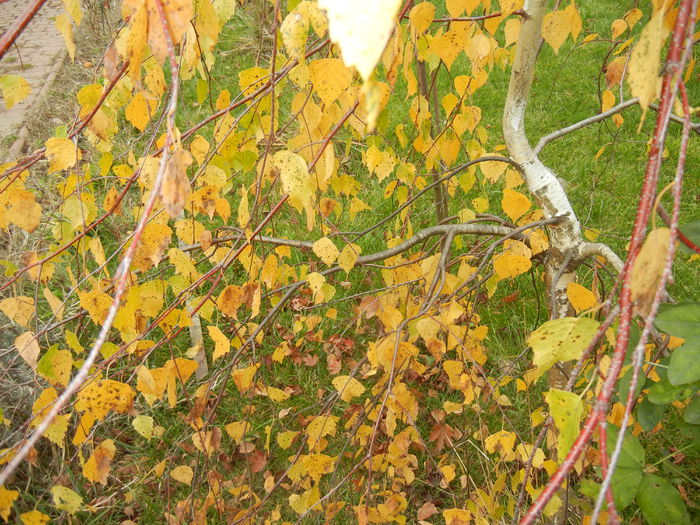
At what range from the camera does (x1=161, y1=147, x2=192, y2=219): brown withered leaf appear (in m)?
0.49

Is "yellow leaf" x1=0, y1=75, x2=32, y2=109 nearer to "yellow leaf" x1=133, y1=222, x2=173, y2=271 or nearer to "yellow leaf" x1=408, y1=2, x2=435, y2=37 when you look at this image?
"yellow leaf" x1=133, y1=222, x2=173, y2=271

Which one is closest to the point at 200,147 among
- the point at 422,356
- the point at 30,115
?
the point at 422,356

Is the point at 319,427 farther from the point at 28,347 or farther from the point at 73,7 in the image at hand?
the point at 73,7

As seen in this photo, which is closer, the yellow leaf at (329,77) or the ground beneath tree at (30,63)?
the yellow leaf at (329,77)

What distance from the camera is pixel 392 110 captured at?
3.35m

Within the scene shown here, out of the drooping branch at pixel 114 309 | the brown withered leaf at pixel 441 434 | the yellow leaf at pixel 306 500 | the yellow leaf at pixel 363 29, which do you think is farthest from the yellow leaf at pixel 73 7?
the brown withered leaf at pixel 441 434

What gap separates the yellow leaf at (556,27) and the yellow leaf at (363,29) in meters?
0.92

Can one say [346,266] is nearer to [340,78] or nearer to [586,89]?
[340,78]

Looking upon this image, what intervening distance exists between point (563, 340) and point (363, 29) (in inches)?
16.9

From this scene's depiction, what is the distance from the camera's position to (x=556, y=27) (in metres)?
1.12

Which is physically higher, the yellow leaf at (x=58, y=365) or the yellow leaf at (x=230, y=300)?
the yellow leaf at (x=230, y=300)

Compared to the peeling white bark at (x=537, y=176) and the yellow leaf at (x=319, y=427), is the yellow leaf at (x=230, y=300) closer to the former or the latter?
the yellow leaf at (x=319, y=427)

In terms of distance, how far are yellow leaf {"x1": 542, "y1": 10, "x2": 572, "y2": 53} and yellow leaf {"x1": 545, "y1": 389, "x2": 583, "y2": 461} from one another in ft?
2.67

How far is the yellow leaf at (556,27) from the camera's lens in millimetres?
1113
